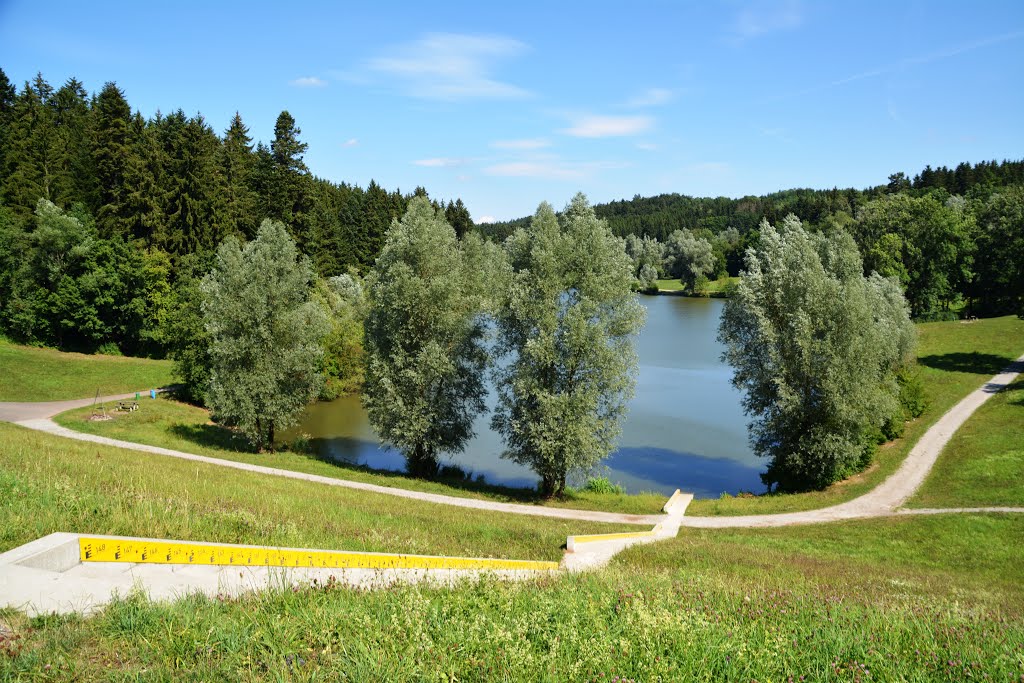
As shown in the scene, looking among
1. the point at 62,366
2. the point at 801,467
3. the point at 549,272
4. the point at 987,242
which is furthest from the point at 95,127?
the point at 987,242

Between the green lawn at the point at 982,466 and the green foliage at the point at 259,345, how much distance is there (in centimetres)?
2692

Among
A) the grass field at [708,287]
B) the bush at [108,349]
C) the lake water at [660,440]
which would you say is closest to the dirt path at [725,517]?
the lake water at [660,440]

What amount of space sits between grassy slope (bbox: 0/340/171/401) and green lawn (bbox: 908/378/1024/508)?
1839 inches

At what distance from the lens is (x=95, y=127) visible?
184 ft

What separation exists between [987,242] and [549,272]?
60.9 metres

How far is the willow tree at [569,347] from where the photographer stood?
25.7 m

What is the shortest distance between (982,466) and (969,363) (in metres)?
26.7

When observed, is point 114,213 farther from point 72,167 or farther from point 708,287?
point 708,287

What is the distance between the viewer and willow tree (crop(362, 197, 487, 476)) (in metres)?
28.8

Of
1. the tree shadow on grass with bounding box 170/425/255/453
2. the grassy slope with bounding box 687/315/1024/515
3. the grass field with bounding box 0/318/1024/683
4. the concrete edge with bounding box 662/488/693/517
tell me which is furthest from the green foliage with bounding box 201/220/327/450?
the grassy slope with bounding box 687/315/1024/515

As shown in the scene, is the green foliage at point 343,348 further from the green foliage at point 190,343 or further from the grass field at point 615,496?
the grass field at point 615,496

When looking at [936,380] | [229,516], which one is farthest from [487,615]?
[936,380]

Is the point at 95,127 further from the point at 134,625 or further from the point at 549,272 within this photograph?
the point at 134,625

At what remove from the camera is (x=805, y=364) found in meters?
29.6
